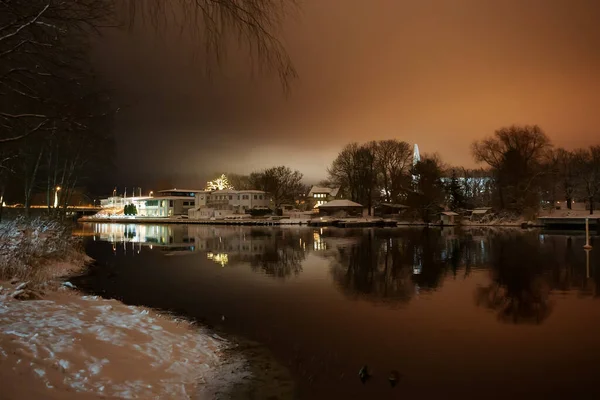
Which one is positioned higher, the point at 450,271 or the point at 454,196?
the point at 454,196

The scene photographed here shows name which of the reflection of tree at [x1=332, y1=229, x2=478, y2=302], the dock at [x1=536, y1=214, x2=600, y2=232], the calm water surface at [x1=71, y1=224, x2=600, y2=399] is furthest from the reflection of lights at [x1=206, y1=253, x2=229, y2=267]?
A: the dock at [x1=536, y1=214, x2=600, y2=232]

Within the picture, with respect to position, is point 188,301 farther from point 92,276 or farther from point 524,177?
point 524,177

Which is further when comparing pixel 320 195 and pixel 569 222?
pixel 320 195

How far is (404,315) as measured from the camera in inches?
430

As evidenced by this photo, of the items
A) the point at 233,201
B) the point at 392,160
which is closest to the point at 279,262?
the point at 392,160

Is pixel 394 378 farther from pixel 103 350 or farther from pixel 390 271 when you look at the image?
pixel 390 271

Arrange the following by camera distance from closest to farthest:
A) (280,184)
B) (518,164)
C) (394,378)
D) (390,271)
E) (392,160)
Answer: (394,378)
(390,271)
(518,164)
(392,160)
(280,184)

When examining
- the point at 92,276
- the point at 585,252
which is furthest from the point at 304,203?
the point at 92,276

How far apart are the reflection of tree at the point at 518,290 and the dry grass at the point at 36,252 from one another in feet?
40.5

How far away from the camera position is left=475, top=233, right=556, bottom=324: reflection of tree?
11086 millimetres

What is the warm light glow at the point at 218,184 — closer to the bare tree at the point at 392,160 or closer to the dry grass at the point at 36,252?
the bare tree at the point at 392,160

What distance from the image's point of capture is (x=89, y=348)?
6.20 metres

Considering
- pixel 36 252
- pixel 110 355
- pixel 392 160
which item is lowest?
pixel 110 355

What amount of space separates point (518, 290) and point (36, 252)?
17.7 m
